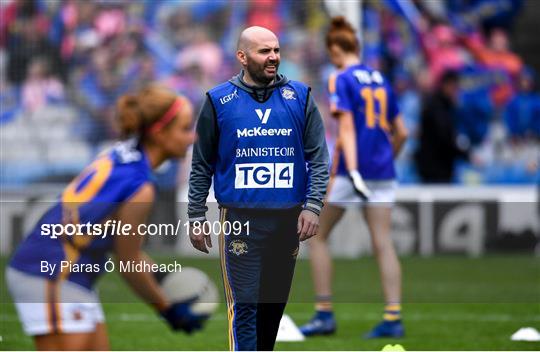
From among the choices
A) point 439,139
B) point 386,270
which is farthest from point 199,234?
point 439,139

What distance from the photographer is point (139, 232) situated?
5.85m

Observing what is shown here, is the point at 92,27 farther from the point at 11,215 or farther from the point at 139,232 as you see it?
the point at 139,232

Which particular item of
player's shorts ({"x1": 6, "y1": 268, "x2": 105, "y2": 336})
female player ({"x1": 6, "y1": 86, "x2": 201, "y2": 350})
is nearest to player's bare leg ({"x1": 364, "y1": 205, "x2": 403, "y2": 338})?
female player ({"x1": 6, "y1": 86, "x2": 201, "y2": 350})

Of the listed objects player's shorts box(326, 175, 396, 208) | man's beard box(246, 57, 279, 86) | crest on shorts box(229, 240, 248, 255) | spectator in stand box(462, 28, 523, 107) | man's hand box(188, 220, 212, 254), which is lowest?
crest on shorts box(229, 240, 248, 255)

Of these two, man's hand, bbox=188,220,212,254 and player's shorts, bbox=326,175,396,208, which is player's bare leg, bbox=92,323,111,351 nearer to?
man's hand, bbox=188,220,212,254

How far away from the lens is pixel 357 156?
1030 centimetres

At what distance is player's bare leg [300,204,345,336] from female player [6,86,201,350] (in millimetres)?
4309

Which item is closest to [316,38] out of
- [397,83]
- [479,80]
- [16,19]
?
[397,83]

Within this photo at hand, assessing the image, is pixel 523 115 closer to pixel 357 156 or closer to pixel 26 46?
pixel 26 46

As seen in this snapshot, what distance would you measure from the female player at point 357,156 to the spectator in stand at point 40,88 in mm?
11730

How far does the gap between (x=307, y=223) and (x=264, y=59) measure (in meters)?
0.91

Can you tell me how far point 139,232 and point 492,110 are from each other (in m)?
16.2

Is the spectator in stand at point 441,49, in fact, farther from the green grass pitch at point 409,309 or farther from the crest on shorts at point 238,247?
the crest on shorts at point 238,247

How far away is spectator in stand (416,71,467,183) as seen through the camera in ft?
60.6
